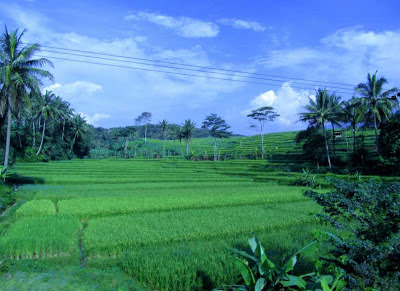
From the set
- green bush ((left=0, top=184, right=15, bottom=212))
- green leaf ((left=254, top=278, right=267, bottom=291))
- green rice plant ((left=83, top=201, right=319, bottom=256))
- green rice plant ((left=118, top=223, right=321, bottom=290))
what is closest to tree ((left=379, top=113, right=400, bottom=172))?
green rice plant ((left=83, top=201, right=319, bottom=256))

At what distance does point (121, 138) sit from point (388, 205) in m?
79.4

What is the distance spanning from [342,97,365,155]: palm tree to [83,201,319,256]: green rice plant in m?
21.2

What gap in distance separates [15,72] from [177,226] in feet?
53.1

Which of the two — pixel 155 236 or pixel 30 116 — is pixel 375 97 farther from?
pixel 30 116

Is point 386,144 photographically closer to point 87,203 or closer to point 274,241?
point 274,241

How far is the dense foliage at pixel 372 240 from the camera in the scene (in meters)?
3.88

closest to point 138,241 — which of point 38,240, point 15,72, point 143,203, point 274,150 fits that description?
point 38,240

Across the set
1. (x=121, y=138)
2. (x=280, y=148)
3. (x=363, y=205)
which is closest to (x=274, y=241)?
(x=363, y=205)

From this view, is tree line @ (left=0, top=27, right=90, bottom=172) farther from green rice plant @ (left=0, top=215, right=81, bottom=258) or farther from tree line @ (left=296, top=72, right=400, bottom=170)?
tree line @ (left=296, top=72, right=400, bottom=170)

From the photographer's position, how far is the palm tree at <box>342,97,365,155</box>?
28.5 metres

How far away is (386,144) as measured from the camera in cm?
2486

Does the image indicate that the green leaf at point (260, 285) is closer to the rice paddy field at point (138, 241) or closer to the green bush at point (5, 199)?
the rice paddy field at point (138, 241)

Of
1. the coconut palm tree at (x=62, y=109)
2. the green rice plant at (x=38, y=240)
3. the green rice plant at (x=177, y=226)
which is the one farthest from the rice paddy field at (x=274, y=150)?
the green rice plant at (x=38, y=240)

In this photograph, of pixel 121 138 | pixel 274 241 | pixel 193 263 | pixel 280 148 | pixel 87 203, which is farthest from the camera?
pixel 121 138
